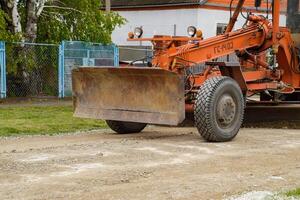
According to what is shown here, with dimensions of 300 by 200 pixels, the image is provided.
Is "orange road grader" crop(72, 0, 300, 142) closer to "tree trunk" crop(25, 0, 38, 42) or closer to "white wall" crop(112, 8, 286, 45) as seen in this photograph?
"tree trunk" crop(25, 0, 38, 42)

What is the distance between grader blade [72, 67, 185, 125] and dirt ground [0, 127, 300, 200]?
42 cm

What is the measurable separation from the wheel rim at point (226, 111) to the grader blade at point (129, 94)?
24.7 inches

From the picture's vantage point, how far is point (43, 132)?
43.7 feet

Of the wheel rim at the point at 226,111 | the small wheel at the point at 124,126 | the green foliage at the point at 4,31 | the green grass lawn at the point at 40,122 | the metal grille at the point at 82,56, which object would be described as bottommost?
the green grass lawn at the point at 40,122

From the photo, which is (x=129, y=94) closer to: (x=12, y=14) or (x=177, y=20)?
(x=12, y=14)

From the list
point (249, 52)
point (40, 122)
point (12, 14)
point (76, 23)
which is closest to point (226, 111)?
point (249, 52)

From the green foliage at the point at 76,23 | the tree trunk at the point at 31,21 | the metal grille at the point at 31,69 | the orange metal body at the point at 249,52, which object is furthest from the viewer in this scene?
the green foliage at the point at 76,23

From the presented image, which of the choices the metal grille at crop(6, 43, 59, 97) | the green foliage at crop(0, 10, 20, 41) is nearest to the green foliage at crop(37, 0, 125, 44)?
the metal grille at crop(6, 43, 59, 97)

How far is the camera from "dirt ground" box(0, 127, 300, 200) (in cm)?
720

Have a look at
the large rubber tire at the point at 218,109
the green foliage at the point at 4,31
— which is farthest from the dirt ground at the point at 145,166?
the green foliage at the point at 4,31

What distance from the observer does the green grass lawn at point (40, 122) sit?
1346cm

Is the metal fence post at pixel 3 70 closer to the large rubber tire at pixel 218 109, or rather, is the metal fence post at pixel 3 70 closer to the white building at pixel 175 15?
the large rubber tire at pixel 218 109

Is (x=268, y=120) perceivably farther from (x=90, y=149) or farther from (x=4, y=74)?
(x=4, y=74)

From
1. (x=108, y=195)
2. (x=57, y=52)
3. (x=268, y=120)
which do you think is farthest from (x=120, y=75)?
(x=57, y=52)
